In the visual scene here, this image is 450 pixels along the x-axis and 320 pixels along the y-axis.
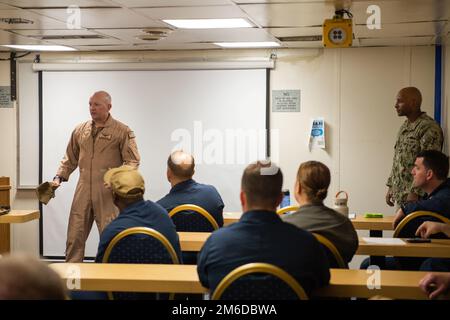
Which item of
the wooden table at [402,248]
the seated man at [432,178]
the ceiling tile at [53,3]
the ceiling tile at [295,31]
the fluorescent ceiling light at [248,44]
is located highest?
the fluorescent ceiling light at [248,44]

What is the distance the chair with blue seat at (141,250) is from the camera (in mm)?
3166

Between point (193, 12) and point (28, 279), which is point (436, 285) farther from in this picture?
point (193, 12)

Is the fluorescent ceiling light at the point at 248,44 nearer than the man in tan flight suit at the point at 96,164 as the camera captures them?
No

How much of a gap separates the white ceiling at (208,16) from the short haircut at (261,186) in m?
2.12

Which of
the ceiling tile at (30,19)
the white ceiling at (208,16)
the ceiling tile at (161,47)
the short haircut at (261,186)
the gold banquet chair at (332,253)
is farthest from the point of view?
the ceiling tile at (161,47)

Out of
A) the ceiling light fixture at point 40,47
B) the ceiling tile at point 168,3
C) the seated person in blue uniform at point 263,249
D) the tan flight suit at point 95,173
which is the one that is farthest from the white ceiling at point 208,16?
the seated person in blue uniform at point 263,249

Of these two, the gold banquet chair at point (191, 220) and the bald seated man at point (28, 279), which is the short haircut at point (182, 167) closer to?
the gold banquet chair at point (191, 220)

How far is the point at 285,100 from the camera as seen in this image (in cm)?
734

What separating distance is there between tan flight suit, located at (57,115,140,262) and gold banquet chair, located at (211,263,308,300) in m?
3.63

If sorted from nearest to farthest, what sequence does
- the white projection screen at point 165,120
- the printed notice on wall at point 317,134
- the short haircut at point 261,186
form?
the short haircut at point 261,186, the printed notice on wall at point 317,134, the white projection screen at point 165,120

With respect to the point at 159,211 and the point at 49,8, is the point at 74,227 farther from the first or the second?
the point at 159,211

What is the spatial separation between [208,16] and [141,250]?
2.53 m

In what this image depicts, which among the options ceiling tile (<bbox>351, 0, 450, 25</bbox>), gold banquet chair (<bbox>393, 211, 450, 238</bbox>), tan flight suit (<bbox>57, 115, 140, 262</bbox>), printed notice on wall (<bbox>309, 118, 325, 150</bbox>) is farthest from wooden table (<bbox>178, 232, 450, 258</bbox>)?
printed notice on wall (<bbox>309, 118, 325, 150</bbox>)

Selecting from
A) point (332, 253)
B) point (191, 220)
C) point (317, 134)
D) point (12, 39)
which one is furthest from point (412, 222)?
point (12, 39)
